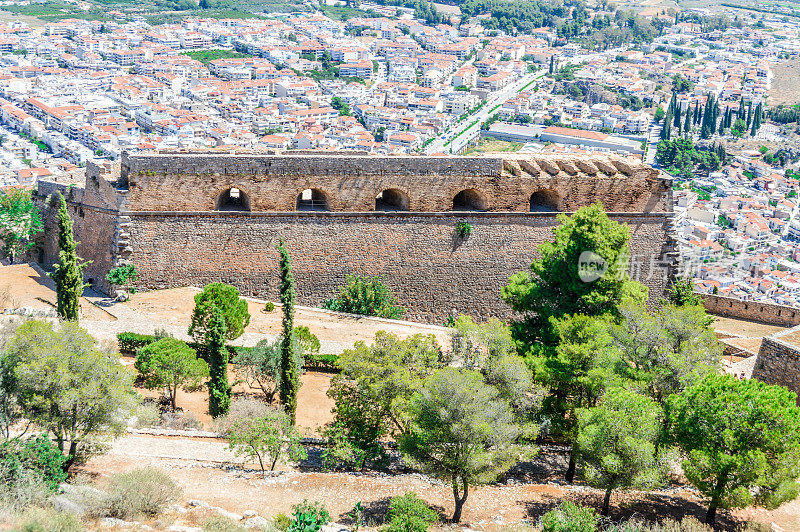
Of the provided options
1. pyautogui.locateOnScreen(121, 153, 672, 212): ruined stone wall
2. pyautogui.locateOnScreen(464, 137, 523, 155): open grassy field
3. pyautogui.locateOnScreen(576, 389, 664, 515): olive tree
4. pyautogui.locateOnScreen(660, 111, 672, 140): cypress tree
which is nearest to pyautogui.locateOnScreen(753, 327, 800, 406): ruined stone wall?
pyautogui.locateOnScreen(576, 389, 664, 515): olive tree

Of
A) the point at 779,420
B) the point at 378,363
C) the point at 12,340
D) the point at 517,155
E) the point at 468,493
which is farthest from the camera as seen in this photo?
the point at 517,155

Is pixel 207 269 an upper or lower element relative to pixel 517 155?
lower

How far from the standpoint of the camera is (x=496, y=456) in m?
11.3

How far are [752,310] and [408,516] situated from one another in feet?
45.0

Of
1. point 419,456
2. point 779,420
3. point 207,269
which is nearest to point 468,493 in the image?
point 419,456

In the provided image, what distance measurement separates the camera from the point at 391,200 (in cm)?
1909

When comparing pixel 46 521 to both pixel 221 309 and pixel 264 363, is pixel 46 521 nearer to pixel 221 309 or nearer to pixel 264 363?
pixel 264 363

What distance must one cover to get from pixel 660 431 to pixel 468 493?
2.93m

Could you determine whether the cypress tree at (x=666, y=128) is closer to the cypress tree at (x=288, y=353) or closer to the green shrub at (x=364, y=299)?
the green shrub at (x=364, y=299)

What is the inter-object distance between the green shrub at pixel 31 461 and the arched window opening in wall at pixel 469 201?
1092 cm

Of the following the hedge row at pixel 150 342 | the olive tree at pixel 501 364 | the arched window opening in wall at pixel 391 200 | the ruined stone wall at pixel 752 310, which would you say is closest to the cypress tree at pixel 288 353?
the hedge row at pixel 150 342

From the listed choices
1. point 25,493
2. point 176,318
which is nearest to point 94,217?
point 176,318

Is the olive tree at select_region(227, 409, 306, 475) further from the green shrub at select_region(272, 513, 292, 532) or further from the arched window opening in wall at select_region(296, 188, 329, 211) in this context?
the arched window opening in wall at select_region(296, 188, 329, 211)

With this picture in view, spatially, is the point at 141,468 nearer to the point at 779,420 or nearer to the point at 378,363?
the point at 378,363
